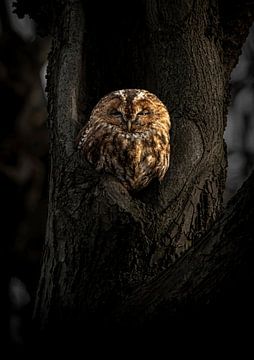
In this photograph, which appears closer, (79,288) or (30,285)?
(79,288)

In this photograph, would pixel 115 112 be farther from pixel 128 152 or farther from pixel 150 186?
pixel 150 186

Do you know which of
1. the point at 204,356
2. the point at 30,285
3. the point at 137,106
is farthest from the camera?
the point at 30,285

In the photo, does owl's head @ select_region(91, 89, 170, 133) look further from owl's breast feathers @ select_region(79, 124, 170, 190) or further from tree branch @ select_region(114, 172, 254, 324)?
tree branch @ select_region(114, 172, 254, 324)

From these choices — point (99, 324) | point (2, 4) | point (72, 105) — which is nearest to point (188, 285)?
point (99, 324)

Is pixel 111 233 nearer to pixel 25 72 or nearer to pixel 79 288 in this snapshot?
pixel 79 288

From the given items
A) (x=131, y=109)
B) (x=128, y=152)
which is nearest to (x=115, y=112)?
(x=131, y=109)

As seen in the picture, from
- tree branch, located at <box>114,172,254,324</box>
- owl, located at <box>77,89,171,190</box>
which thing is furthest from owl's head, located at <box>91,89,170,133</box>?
tree branch, located at <box>114,172,254,324</box>

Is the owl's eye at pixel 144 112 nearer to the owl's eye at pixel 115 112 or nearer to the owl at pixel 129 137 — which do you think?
the owl at pixel 129 137
